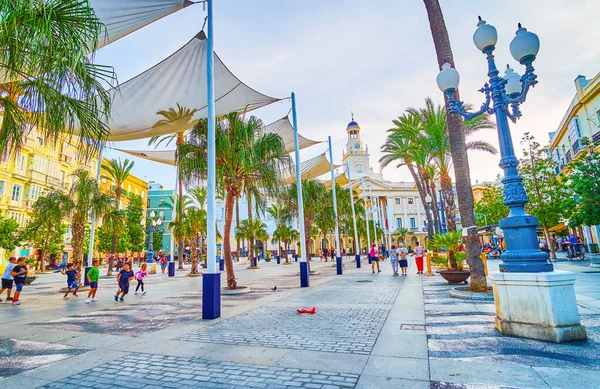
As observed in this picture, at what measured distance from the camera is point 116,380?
150 inches

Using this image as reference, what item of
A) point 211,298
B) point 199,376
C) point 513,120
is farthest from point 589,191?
point 199,376

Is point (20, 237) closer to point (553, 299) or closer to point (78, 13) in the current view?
point (78, 13)

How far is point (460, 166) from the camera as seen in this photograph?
32.9ft

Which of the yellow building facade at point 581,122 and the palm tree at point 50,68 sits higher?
the yellow building facade at point 581,122

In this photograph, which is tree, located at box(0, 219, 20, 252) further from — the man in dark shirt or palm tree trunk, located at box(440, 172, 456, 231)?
palm tree trunk, located at box(440, 172, 456, 231)

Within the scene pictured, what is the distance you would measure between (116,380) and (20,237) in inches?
1164

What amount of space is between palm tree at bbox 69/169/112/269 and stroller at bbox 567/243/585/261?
2952 centimetres

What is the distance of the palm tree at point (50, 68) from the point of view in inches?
159

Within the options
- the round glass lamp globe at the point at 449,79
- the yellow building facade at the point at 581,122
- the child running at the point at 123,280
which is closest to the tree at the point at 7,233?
the child running at the point at 123,280

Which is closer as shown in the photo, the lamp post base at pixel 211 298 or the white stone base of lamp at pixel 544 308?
the white stone base of lamp at pixel 544 308

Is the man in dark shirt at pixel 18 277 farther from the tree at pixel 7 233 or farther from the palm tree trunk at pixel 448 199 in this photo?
the palm tree trunk at pixel 448 199

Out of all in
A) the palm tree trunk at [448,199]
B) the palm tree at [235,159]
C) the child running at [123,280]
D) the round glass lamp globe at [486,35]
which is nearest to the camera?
the round glass lamp globe at [486,35]

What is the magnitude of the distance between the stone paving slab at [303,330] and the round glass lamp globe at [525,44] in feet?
18.0

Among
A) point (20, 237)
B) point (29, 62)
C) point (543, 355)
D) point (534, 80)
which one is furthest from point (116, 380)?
point (20, 237)
